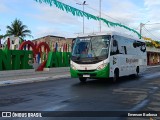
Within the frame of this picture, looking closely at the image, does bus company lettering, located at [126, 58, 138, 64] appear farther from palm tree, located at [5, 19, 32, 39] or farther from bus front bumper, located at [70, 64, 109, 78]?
palm tree, located at [5, 19, 32, 39]

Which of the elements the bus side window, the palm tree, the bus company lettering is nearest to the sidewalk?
the bus company lettering

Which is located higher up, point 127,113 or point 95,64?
point 95,64

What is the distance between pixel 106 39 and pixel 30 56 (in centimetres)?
1394

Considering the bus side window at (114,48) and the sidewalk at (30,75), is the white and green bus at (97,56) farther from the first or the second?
the sidewalk at (30,75)

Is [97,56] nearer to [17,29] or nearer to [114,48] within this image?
[114,48]

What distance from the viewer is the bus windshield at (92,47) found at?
18078 mm

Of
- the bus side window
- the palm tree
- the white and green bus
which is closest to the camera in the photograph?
the white and green bus

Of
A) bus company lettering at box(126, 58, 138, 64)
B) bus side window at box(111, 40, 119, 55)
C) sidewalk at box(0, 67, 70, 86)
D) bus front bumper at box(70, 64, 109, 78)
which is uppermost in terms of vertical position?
bus side window at box(111, 40, 119, 55)

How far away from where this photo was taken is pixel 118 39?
19.8 m

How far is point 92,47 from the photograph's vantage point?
1822 centimetres

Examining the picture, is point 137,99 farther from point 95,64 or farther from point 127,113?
point 95,64

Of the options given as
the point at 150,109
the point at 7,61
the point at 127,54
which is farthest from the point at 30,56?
the point at 150,109

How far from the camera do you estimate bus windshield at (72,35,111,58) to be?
59.3ft

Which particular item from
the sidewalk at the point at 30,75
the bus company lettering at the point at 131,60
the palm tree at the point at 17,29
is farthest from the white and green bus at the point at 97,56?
the palm tree at the point at 17,29
